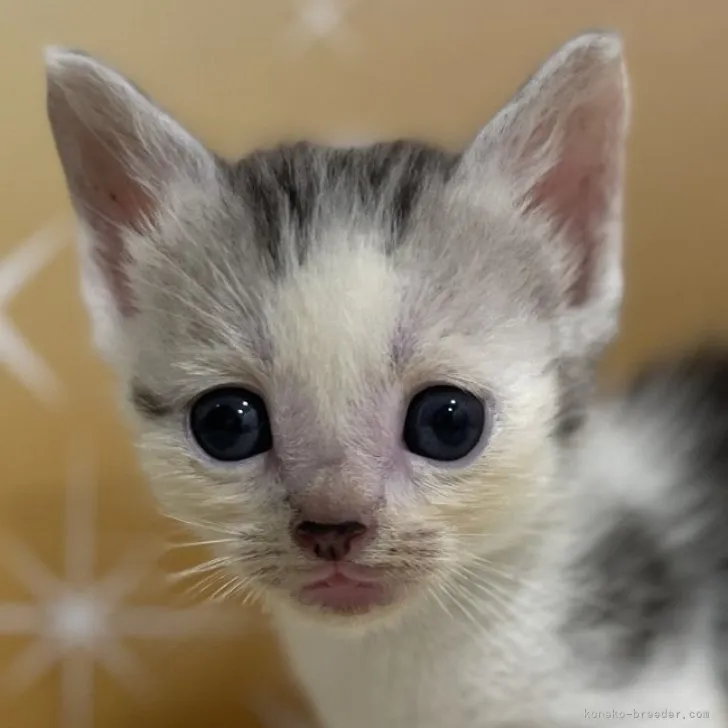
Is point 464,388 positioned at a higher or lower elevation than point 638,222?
lower

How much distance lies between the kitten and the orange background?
0.33 m

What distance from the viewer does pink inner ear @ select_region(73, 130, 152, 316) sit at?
2.59 feet

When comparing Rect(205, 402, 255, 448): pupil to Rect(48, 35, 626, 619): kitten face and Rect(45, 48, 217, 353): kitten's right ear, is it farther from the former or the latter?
Rect(45, 48, 217, 353): kitten's right ear

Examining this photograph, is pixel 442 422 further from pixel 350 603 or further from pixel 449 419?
pixel 350 603

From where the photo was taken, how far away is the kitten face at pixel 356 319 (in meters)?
0.67

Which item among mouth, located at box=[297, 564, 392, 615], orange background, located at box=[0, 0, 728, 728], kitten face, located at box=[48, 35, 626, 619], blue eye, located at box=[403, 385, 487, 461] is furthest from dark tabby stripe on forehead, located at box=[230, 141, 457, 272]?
orange background, located at box=[0, 0, 728, 728]

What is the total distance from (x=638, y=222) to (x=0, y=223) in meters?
0.68

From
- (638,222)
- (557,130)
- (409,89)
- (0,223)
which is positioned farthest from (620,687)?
(0,223)

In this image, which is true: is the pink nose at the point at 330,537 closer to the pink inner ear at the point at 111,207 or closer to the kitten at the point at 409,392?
the kitten at the point at 409,392

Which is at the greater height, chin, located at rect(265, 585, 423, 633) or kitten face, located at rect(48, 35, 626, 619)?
kitten face, located at rect(48, 35, 626, 619)

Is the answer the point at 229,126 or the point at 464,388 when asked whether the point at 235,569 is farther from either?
the point at 229,126

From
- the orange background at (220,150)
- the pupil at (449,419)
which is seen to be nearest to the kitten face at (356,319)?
the pupil at (449,419)

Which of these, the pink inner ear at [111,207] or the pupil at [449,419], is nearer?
the pupil at [449,419]

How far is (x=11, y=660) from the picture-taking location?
1.13 m
